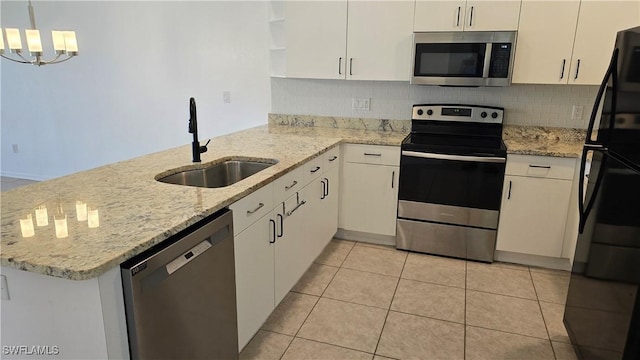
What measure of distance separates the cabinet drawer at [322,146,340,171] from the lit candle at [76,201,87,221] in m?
1.68

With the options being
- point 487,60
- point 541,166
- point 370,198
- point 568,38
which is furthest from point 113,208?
point 568,38

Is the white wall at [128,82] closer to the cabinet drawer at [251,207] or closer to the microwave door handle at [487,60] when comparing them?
the microwave door handle at [487,60]

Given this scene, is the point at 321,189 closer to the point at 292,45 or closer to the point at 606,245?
the point at 292,45

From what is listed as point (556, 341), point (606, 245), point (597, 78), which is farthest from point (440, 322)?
point (597, 78)

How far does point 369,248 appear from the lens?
3.48 metres

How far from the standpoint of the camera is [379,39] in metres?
3.30

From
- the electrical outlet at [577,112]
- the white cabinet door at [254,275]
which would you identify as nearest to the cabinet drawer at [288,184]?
the white cabinet door at [254,275]

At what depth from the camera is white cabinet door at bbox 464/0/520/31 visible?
2.96 metres

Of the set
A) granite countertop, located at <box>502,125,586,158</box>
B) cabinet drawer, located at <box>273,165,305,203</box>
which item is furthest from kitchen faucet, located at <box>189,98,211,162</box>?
granite countertop, located at <box>502,125,586,158</box>

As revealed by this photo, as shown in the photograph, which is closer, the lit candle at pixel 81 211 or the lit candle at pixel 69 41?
the lit candle at pixel 81 211

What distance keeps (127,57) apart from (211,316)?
12.9 ft

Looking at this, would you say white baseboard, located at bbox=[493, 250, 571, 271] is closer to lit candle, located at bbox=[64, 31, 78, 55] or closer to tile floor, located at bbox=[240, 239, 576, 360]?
tile floor, located at bbox=[240, 239, 576, 360]

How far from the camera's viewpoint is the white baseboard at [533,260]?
3129mm

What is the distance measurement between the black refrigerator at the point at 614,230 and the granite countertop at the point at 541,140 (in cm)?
89
